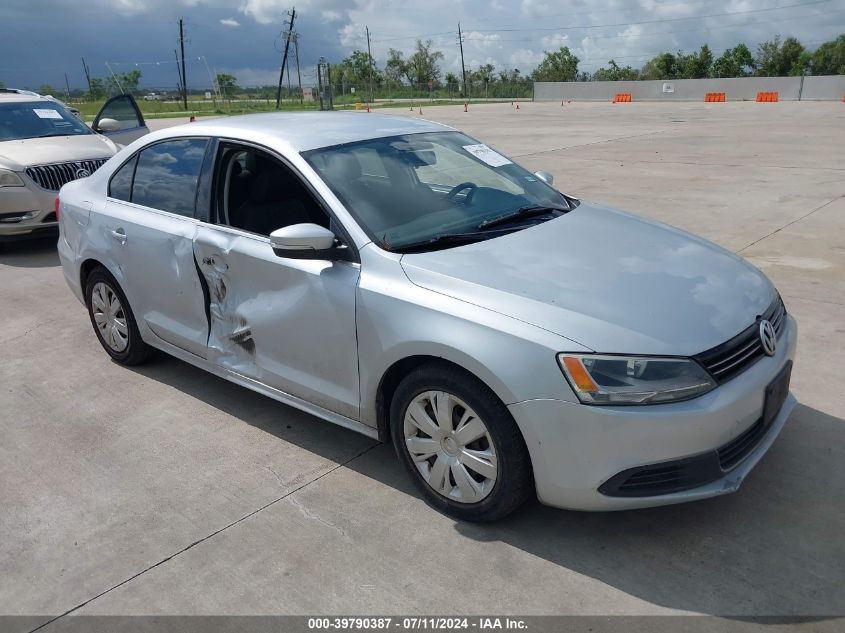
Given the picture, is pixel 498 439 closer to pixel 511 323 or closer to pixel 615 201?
pixel 511 323

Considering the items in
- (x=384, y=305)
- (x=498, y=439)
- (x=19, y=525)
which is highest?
(x=384, y=305)

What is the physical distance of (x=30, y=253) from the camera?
340 inches

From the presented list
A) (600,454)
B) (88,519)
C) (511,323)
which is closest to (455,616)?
(600,454)

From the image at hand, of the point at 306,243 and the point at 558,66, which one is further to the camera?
the point at 558,66

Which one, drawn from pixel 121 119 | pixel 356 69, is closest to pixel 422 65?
pixel 356 69

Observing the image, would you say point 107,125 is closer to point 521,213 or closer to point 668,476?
point 521,213

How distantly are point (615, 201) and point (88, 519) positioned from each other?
8.01 metres

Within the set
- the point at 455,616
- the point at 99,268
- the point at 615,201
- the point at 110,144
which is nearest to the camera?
the point at 455,616

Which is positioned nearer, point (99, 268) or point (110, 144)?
point (99, 268)

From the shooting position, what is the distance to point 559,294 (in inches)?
115

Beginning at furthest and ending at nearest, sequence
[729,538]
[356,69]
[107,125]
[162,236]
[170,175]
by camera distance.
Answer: [356,69] < [107,125] < [170,175] < [162,236] < [729,538]

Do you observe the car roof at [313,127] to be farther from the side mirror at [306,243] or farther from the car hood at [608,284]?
the car hood at [608,284]

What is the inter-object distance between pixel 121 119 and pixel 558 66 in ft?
275

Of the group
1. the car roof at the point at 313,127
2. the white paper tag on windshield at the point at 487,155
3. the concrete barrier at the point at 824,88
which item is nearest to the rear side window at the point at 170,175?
the car roof at the point at 313,127
